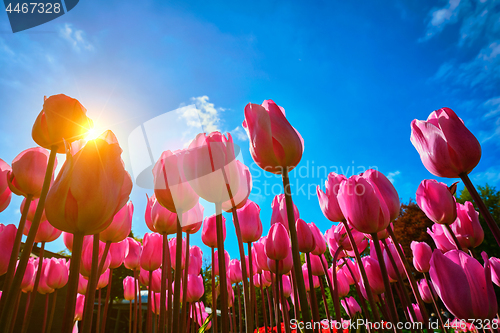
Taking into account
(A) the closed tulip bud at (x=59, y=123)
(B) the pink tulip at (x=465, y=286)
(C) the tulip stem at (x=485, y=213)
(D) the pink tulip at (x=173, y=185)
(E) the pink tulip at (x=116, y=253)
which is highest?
(A) the closed tulip bud at (x=59, y=123)

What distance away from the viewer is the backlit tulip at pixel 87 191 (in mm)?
778

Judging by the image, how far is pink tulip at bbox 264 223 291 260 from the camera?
1901 mm

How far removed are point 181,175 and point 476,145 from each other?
5.39ft

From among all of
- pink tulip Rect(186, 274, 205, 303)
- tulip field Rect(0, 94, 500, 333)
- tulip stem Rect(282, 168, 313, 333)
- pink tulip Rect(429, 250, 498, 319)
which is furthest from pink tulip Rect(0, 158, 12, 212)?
pink tulip Rect(429, 250, 498, 319)

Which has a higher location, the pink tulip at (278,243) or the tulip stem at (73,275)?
the pink tulip at (278,243)

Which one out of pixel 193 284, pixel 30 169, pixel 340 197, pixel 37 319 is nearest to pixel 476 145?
pixel 340 197

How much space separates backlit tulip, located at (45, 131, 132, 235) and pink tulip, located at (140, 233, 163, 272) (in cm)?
132

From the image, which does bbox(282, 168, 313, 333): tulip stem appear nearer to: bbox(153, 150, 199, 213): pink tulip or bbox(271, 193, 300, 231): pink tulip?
bbox(153, 150, 199, 213): pink tulip

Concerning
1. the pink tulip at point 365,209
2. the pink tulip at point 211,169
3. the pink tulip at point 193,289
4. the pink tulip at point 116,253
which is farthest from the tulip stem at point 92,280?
the pink tulip at point 193,289

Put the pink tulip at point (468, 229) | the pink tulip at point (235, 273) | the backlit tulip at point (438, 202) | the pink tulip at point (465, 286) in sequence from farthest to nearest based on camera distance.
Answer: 1. the pink tulip at point (235, 273)
2. the pink tulip at point (468, 229)
3. the backlit tulip at point (438, 202)
4. the pink tulip at point (465, 286)

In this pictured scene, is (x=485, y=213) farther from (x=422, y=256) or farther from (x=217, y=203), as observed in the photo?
(x=217, y=203)

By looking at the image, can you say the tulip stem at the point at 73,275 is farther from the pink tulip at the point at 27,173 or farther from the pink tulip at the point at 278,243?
the pink tulip at the point at 278,243

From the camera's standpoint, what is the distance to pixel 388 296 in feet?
4.27

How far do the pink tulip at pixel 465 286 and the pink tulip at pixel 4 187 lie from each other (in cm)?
227
